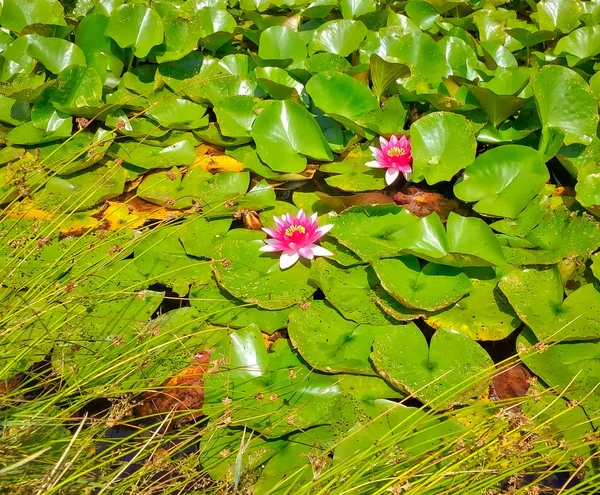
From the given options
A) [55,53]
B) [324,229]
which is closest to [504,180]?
[324,229]

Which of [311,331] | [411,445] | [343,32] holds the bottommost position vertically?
[411,445]

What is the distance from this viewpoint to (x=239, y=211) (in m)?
2.06

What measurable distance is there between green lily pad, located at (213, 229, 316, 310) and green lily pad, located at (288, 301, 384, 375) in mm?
82

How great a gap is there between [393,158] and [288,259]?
634 mm

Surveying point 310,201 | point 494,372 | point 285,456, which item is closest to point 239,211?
point 310,201

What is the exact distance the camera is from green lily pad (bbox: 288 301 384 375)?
64.5 inches

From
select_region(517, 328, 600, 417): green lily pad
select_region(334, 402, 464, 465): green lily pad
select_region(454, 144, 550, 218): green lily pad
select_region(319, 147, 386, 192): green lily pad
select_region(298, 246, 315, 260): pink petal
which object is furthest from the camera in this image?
select_region(319, 147, 386, 192): green lily pad

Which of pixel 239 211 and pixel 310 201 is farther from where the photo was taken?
pixel 310 201

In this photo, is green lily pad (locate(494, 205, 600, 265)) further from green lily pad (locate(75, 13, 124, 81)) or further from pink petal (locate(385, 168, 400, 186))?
green lily pad (locate(75, 13, 124, 81))

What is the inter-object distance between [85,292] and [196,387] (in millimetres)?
544

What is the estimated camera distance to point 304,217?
1962 mm

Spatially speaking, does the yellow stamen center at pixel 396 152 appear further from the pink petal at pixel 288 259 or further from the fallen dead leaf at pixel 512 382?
the fallen dead leaf at pixel 512 382

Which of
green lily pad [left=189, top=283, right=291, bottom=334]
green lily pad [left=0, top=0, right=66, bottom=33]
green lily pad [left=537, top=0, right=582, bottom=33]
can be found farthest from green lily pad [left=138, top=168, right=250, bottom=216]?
green lily pad [left=537, top=0, right=582, bottom=33]

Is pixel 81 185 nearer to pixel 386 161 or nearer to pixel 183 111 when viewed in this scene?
pixel 183 111
